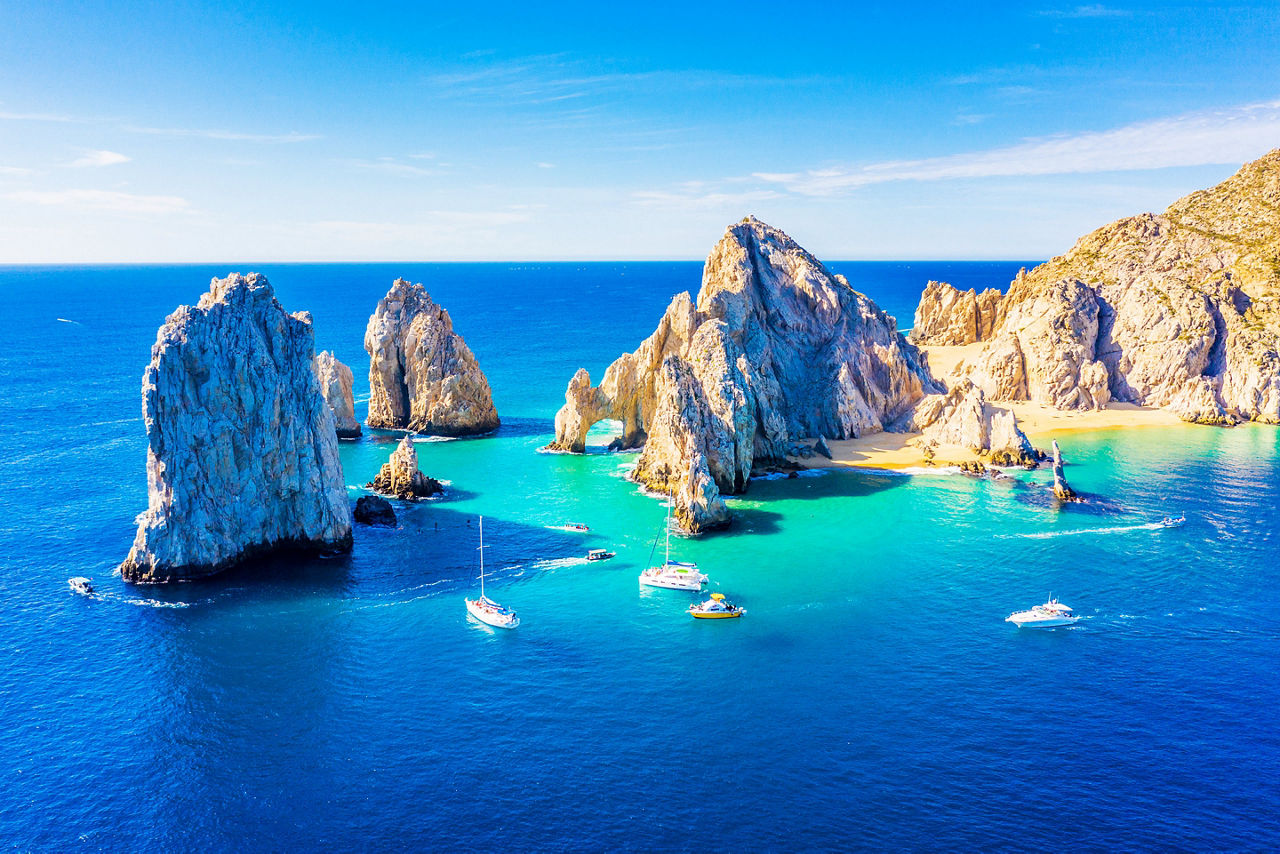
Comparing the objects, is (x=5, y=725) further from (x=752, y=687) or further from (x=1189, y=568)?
(x=1189, y=568)

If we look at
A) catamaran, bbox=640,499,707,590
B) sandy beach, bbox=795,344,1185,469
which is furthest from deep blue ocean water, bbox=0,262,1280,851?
sandy beach, bbox=795,344,1185,469

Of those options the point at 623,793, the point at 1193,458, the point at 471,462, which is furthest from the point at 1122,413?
the point at 623,793

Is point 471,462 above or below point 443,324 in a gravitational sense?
below

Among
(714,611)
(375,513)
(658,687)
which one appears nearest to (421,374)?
(375,513)

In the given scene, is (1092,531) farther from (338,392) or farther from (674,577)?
(338,392)

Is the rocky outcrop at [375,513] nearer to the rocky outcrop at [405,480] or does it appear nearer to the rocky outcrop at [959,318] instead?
the rocky outcrop at [405,480]
